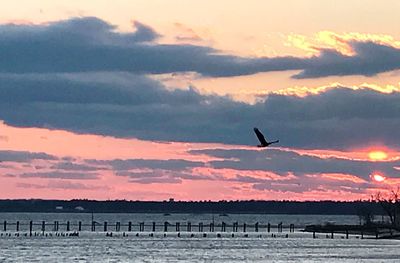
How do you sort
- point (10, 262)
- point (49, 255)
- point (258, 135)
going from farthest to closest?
point (49, 255), point (10, 262), point (258, 135)

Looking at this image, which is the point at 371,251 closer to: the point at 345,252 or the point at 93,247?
the point at 345,252

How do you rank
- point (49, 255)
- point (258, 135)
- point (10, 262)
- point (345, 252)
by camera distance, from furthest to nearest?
point (345, 252) → point (49, 255) → point (10, 262) → point (258, 135)

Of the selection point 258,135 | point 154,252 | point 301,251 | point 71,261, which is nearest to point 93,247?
point 154,252

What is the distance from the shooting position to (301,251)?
146 m

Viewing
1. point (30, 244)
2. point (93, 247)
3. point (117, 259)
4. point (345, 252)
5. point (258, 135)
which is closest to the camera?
point (258, 135)

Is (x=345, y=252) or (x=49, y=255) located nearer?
(x=49, y=255)

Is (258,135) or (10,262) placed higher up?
(258,135)

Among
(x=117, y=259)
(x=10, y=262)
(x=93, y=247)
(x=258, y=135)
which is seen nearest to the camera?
(x=258, y=135)

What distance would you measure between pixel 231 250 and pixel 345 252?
50.9 ft

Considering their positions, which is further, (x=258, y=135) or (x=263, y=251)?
(x=263, y=251)

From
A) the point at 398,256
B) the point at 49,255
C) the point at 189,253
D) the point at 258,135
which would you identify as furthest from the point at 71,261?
the point at 258,135

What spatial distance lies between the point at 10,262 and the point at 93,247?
40.6 metres

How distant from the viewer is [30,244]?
16950 cm

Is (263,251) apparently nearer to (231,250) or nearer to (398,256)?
(231,250)
